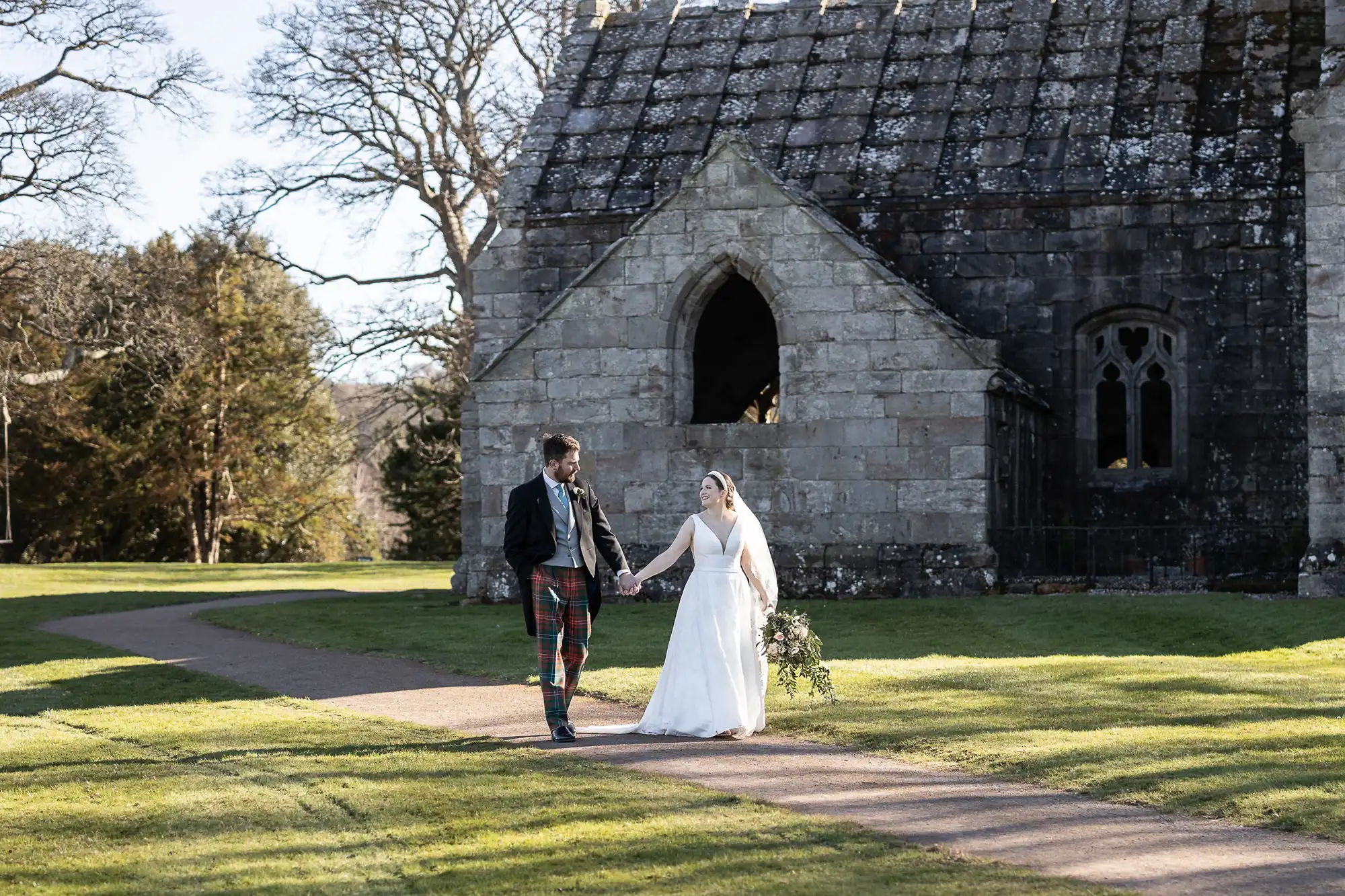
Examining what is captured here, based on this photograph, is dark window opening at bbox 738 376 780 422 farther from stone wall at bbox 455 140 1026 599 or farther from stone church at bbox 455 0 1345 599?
stone wall at bbox 455 140 1026 599

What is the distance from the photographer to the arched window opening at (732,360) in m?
22.1

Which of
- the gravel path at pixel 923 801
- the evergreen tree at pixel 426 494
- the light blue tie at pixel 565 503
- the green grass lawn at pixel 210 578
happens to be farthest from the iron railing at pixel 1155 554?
the evergreen tree at pixel 426 494

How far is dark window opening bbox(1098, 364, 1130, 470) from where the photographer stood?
792 inches

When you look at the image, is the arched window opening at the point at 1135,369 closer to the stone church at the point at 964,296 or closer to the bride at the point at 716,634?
the stone church at the point at 964,296

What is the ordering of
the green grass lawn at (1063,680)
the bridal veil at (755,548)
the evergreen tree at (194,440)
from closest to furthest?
1. the green grass lawn at (1063,680)
2. the bridal veil at (755,548)
3. the evergreen tree at (194,440)

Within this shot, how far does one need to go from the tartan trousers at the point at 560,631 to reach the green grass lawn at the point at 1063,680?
1.37 m

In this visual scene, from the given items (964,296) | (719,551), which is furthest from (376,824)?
(964,296)

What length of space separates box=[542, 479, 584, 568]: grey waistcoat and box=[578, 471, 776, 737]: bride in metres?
0.43

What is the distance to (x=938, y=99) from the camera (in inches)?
812

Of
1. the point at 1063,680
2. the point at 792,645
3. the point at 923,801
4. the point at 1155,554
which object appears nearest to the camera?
the point at 923,801

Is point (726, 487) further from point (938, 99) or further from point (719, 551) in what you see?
point (938, 99)

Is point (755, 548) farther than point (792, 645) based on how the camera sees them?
Yes

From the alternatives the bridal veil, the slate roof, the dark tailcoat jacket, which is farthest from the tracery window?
the dark tailcoat jacket

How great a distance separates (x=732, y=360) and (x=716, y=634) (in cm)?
1222
